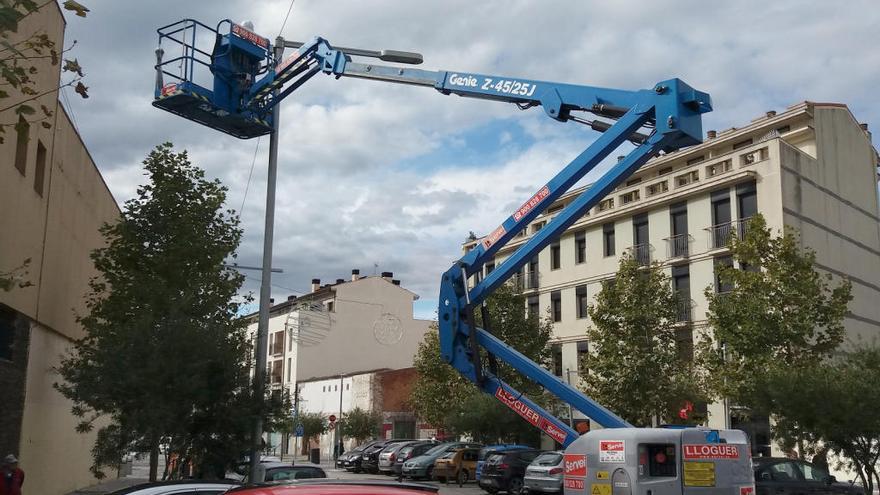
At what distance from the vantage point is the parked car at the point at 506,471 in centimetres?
2791

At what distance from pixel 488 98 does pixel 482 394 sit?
86.0 ft

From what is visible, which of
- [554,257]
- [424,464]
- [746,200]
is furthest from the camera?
[554,257]

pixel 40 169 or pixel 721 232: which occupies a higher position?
pixel 721 232

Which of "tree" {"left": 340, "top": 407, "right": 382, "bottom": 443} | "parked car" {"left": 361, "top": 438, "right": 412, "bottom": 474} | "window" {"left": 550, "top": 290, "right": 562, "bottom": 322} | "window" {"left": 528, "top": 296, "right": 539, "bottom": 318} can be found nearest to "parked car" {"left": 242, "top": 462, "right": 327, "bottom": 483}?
"parked car" {"left": 361, "top": 438, "right": 412, "bottom": 474}

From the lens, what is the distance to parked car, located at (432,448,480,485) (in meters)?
32.8

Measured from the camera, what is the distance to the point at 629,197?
45.5 meters

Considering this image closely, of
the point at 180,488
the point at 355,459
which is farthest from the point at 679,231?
the point at 180,488

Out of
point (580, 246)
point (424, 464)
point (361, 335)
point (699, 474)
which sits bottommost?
point (424, 464)

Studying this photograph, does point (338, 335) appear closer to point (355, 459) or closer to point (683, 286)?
point (355, 459)

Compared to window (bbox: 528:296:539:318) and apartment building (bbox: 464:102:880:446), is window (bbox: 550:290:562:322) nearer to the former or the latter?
apartment building (bbox: 464:102:880:446)

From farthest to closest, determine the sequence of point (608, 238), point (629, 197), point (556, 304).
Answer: point (556, 304) → point (608, 238) → point (629, 197)

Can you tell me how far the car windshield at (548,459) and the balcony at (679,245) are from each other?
18155 millimetres

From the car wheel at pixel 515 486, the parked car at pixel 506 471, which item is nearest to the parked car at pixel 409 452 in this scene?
the parked car at pixel 506 471

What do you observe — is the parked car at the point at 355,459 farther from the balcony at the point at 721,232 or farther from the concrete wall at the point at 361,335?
the concrete wall at the point at 361,335
